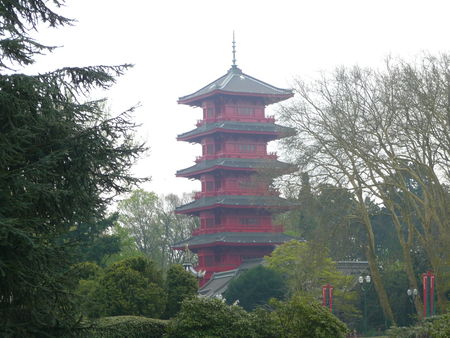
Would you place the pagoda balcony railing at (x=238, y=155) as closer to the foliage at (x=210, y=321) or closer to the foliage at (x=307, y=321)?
the foliage at (x=210, y=321)

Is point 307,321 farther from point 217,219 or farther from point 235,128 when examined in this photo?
point 217,219

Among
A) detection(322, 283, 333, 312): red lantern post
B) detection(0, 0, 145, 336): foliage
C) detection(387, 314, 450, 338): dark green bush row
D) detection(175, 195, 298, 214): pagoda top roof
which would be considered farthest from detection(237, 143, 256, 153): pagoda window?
detection(0, 0, 145, 336): foliage

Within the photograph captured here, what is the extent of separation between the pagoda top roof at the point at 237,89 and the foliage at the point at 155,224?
7.52 m

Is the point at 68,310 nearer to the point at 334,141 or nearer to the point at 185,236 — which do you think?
the point at 334,141

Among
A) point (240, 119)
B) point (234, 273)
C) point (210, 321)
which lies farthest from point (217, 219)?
point (210, 321)

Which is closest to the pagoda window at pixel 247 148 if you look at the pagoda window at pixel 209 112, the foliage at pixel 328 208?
the pagoda window at pixel 209 112

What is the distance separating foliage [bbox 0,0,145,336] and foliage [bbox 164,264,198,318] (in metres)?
12.9

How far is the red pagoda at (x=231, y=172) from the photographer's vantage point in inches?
2147

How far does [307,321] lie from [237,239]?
36240mm

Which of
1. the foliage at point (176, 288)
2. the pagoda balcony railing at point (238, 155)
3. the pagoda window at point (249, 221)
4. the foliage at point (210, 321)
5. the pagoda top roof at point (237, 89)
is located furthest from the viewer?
the pagoda top roof at point (237, 89)

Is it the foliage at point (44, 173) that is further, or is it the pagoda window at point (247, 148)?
the pagoda window at point (247, 148)

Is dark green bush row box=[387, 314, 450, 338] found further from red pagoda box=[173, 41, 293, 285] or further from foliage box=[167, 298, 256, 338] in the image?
red pagoda box=[173, 41, 293, 285]

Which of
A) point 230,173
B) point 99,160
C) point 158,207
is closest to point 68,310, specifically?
point 99,160

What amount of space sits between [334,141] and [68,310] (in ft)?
69.9
